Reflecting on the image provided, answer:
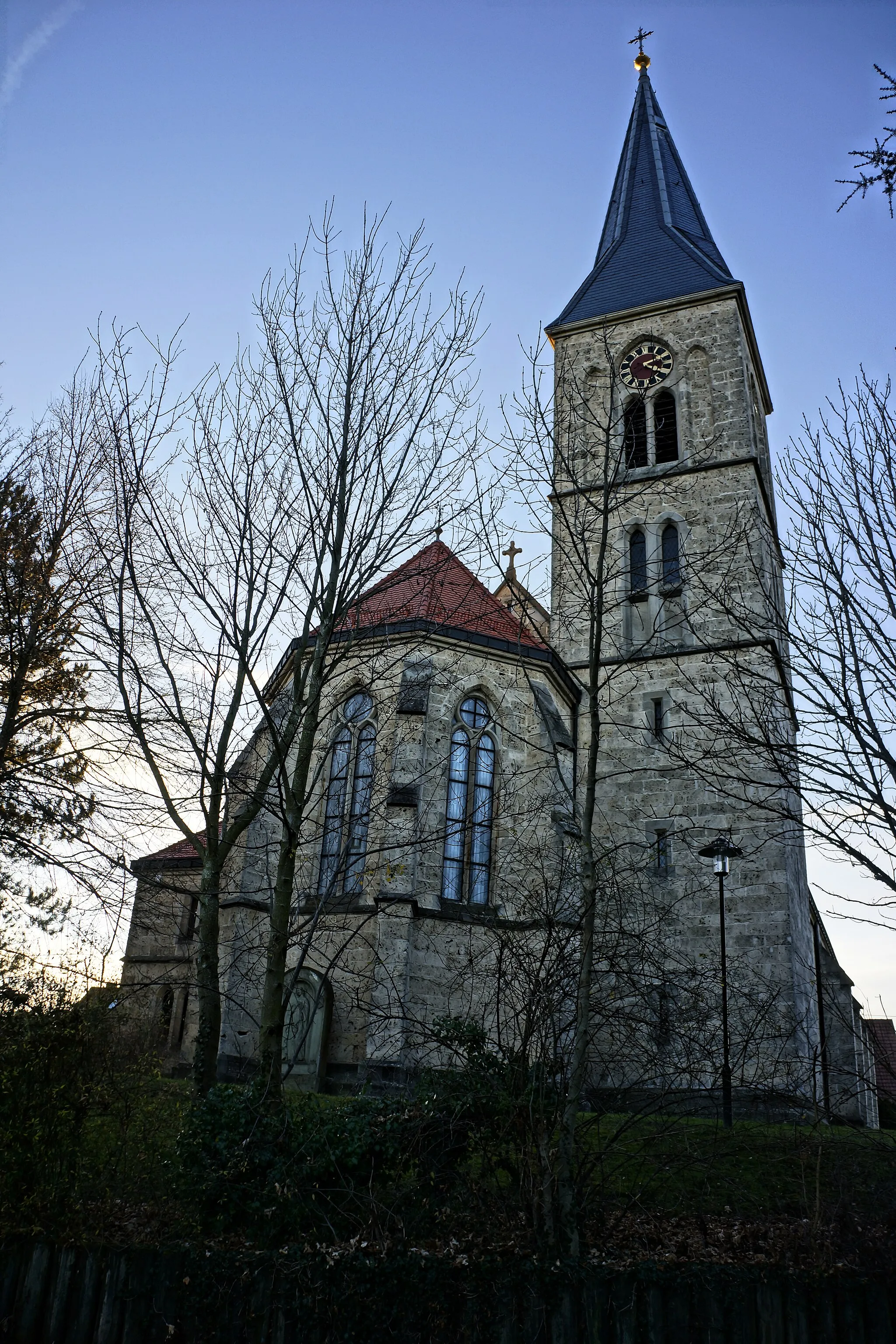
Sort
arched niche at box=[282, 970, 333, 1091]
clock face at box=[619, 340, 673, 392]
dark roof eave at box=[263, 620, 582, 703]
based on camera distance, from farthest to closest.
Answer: clock face at box=[619, 340, 673, 392]
arched niche at box=[282, 970, 333, 1091]
dark roof eave at box=[263, 620, 582, 703]

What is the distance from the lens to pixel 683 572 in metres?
21.3

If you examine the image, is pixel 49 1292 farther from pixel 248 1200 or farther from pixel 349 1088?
pixel 349 1088

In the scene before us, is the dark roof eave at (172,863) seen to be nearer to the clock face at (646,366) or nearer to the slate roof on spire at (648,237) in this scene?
the clock face at (646,366)

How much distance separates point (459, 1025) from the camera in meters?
8.04

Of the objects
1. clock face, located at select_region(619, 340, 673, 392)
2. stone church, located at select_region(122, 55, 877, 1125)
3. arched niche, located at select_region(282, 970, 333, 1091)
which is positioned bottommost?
arched niche, located at select_region(282, 970, 333, 1091)

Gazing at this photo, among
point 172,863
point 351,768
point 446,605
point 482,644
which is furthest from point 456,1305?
point 172,863

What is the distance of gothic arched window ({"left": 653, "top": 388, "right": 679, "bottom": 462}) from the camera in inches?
889

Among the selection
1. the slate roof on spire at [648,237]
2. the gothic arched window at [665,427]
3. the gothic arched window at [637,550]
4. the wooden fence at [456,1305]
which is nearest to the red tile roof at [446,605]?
the gothic arched window at [637,550]

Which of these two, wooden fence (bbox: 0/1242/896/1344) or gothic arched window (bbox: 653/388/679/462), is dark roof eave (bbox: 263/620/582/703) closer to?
gothic arched window (bbox: 653/388/679/462)

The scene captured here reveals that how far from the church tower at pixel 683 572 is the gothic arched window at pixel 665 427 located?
0.04 meters

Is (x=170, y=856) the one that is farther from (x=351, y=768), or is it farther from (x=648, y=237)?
(x=648, y=237)

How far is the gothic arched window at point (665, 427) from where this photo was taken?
2258 centimetres

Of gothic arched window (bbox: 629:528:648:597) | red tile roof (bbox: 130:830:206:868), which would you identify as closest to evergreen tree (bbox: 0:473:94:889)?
red tile roof (bbox: 130:830:206:868)

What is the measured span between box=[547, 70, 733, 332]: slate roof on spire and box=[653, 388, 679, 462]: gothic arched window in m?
2.70
